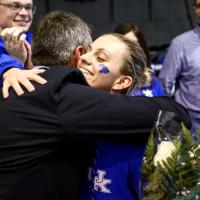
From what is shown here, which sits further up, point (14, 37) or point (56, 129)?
point (14, 37)

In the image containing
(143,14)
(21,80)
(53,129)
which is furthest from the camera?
(143,14)

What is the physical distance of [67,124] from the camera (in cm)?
151

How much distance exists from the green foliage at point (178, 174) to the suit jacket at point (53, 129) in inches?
7.4

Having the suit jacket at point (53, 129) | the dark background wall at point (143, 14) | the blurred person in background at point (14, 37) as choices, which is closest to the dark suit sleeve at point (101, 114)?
the suit jacket at point (53, 129)

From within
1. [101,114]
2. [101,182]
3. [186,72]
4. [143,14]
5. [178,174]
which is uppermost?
[101,114]

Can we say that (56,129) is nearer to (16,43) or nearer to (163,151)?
(163,151)

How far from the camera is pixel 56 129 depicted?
152 centimetres

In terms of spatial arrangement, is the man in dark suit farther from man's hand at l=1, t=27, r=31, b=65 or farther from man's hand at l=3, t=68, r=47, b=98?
man's hand at l=1, t=27, r=31, b=65

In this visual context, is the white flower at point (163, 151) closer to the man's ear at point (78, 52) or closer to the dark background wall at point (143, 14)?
the man's ear at point (78, 52)

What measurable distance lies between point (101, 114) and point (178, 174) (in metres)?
0.30

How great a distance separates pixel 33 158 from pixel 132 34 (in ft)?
9.86

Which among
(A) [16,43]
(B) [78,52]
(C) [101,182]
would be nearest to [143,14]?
(A) [16,43]

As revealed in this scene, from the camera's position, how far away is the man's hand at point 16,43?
204 cm

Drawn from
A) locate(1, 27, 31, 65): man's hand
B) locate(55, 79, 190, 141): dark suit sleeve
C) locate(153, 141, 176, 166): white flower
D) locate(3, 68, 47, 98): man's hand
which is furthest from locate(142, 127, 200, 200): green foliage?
locate(1, 27, 31, 65): man's hand
